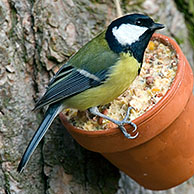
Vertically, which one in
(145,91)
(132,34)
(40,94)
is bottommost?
(40,94)

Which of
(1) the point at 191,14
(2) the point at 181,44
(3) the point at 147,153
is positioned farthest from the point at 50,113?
(1) the point at 191,14

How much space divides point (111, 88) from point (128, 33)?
0.28 metres

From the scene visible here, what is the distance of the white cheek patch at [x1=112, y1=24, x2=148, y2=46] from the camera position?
1783mm

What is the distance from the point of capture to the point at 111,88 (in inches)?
68.4

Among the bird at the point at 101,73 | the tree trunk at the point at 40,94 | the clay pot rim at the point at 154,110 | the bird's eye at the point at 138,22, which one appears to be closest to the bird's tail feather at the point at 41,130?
the bird at the point at 101,73

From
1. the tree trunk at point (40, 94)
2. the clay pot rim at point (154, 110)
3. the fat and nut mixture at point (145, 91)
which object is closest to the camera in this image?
the clay pot rim at point (154, 110)

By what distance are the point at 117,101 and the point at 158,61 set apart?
29cm

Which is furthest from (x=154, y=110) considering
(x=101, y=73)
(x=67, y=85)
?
(x=67, y=85)

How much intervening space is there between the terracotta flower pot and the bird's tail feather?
6cm

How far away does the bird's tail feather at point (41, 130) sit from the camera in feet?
5.57

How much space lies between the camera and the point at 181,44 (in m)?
2.53

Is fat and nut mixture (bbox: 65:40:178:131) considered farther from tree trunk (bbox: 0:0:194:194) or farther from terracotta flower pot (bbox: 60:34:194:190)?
tree trunk (bbox: 0:0:194:194)

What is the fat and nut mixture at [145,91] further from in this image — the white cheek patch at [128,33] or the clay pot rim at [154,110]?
the white cheek patch at [128,33]

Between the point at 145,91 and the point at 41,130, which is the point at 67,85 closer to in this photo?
the point at 41,130
